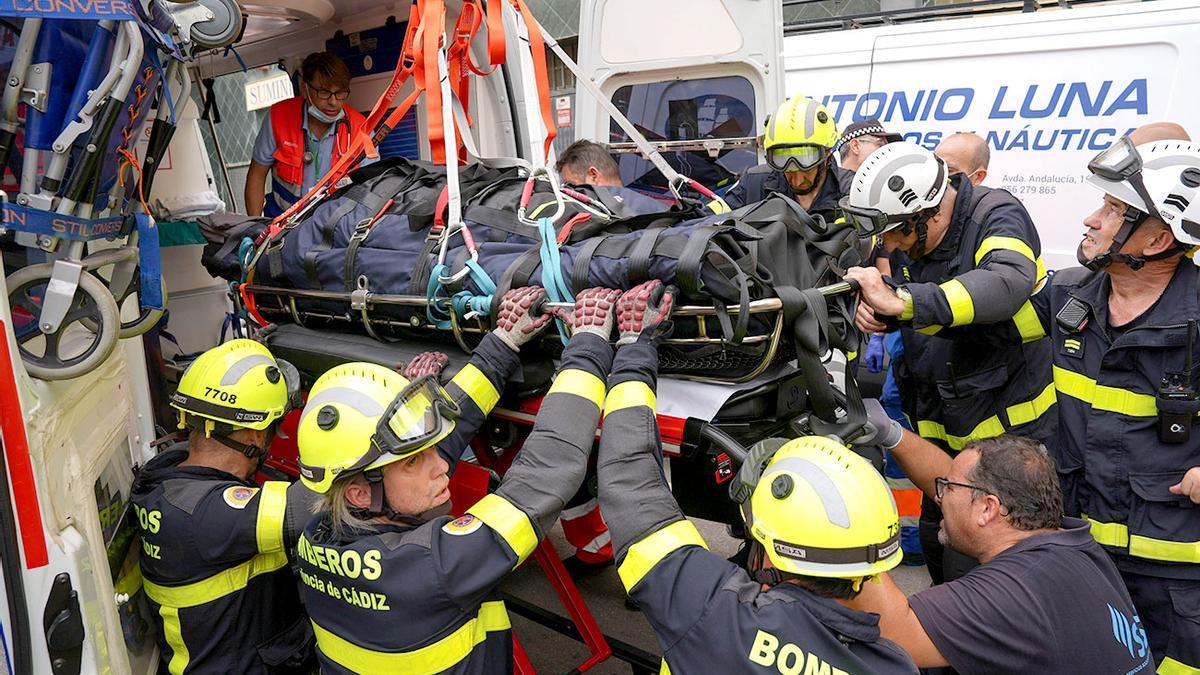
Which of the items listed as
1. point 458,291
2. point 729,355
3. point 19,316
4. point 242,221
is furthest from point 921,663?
point 242,221

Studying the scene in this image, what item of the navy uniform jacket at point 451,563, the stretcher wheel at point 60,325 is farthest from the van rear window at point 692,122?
the stretcher wheel at point 60,325

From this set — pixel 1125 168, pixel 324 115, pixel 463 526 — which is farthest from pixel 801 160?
pixel 463 526

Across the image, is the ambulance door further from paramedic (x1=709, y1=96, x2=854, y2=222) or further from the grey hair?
the grey hair

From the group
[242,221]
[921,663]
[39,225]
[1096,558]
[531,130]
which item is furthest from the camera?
[242,221]

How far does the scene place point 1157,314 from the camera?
2.34 m

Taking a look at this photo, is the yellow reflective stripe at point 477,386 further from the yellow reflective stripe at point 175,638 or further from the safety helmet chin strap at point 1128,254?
the safety helmet chin strap at point 1128,254

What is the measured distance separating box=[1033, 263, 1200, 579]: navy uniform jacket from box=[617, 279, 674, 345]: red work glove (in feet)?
4.32

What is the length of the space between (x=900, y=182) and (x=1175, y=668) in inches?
62.4

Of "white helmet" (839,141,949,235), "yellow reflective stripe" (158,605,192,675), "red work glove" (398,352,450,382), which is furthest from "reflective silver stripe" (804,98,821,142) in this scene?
"yellow reflective stripe" (158,605,192,675)

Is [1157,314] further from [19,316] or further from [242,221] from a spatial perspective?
[242,221]

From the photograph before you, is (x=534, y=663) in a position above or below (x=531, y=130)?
below

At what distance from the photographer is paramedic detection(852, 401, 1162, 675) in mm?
1904

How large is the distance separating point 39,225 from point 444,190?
115 cm

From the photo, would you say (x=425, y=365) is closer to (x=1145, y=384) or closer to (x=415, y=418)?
(x=415, y=418)
